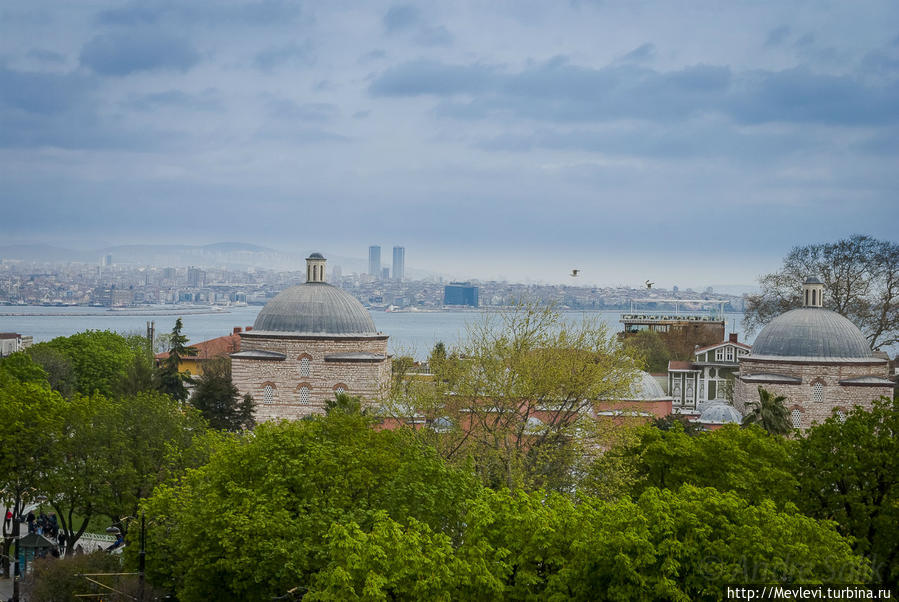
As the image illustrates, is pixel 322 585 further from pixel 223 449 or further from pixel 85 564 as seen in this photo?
pixel 85 564

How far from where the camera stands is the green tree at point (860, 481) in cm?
1559

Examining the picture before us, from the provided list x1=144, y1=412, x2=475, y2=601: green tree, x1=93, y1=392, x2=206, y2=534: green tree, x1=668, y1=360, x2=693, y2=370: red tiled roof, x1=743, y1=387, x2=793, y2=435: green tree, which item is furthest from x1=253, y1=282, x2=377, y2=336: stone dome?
x1=668, y1=360, x2=693, y2=370: red tiled roof

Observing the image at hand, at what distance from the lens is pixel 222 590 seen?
1742cm

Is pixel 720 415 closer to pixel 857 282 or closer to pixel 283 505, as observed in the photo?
pixel 857 282

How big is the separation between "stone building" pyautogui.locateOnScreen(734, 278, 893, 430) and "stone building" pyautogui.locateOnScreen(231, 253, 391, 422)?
15647mm

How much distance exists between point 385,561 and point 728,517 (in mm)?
5438

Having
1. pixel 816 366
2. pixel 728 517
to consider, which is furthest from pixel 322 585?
pixel 816 366

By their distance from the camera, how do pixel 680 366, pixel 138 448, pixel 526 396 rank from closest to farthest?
pixel 138 448
pixel 526 396
pixel 680 366

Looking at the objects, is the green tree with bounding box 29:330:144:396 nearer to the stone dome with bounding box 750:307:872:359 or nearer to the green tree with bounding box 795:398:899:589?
the stone dome with bounding box 750:307:872:359

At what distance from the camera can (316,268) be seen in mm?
43312

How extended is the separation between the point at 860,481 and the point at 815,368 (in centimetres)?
2311

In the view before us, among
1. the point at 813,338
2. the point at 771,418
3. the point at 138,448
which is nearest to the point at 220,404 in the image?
the point at 138,448

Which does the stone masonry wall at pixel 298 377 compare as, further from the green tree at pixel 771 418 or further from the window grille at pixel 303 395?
the green tree at pixel 771 418

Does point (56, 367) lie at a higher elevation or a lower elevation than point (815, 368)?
lower
